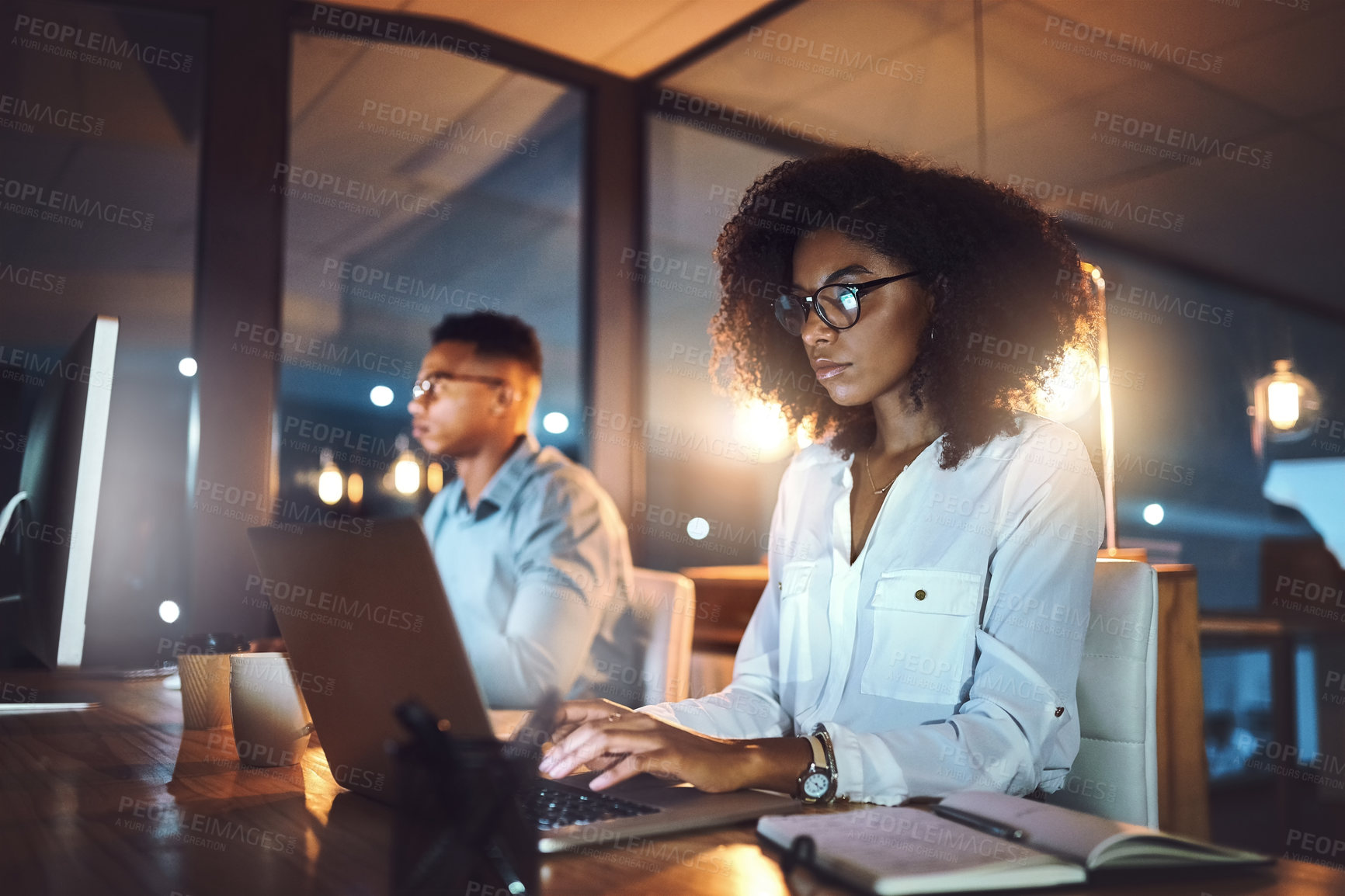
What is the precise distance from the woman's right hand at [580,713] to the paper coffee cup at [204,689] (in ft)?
2.14

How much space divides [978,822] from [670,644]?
1274 millimetres

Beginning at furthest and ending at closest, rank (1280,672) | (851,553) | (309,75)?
(309,75) < (1280,672) < (851,553)

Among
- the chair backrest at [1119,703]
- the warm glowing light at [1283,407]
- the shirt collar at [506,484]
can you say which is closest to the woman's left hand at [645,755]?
the chair backrest at [1119,703]

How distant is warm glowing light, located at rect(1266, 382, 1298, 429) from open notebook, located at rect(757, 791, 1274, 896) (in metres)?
2.60

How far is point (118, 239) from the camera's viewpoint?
3314 millimetres

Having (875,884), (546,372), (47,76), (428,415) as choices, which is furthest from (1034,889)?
(47,76)

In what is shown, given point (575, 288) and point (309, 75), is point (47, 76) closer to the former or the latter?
point (309, 75)

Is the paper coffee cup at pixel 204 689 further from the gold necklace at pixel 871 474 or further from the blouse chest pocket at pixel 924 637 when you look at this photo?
the gold necklace at pixel 871 474

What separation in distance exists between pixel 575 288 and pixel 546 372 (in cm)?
37

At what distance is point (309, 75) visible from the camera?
362cm

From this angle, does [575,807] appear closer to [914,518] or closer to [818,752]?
[818,752]

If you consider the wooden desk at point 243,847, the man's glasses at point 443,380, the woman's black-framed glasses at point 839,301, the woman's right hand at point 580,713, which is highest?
the man's glasses at point 443,380

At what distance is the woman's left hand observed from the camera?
3.50 feet

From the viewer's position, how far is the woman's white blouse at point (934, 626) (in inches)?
48.9
